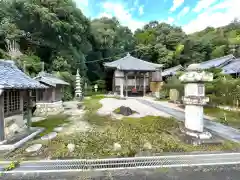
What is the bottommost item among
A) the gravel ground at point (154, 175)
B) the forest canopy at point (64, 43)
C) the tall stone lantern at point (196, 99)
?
the gravel ground at point (154, 175)

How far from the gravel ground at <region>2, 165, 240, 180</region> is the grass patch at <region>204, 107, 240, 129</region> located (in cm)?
472

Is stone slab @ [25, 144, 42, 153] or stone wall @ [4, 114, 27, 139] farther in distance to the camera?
stone wall @ [4, 114, 27, 139]

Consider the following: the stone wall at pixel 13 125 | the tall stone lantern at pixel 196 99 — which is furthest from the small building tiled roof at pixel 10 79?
the tall stone lantern at pixel 196 99

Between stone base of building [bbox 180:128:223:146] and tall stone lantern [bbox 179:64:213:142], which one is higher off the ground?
tall stone lantern [bbox 179:64:213:142]

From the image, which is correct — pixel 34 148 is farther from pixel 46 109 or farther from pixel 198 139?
pixel 46 109

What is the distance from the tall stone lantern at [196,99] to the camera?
520cm

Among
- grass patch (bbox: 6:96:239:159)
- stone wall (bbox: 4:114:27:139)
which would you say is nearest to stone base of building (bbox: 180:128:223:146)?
grass patch (bbox: 6:96:239:159)

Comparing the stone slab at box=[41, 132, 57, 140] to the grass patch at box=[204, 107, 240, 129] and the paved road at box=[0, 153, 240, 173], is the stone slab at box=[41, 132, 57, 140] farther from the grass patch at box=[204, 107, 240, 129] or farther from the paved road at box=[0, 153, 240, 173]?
the grass patch at box=[204, 107, 240, 129]

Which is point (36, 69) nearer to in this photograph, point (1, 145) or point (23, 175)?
point (1, 145)

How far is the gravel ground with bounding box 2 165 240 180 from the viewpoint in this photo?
10.4 ft

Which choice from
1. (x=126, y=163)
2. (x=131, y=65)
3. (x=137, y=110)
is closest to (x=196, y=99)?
(x=126, y=163)

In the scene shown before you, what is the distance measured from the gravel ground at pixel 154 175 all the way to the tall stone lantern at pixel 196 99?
6.19 ft

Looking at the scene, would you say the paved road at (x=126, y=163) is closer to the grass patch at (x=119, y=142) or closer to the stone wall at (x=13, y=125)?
the grass patch at (x=119, y=142)

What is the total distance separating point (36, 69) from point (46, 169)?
13071 mm
